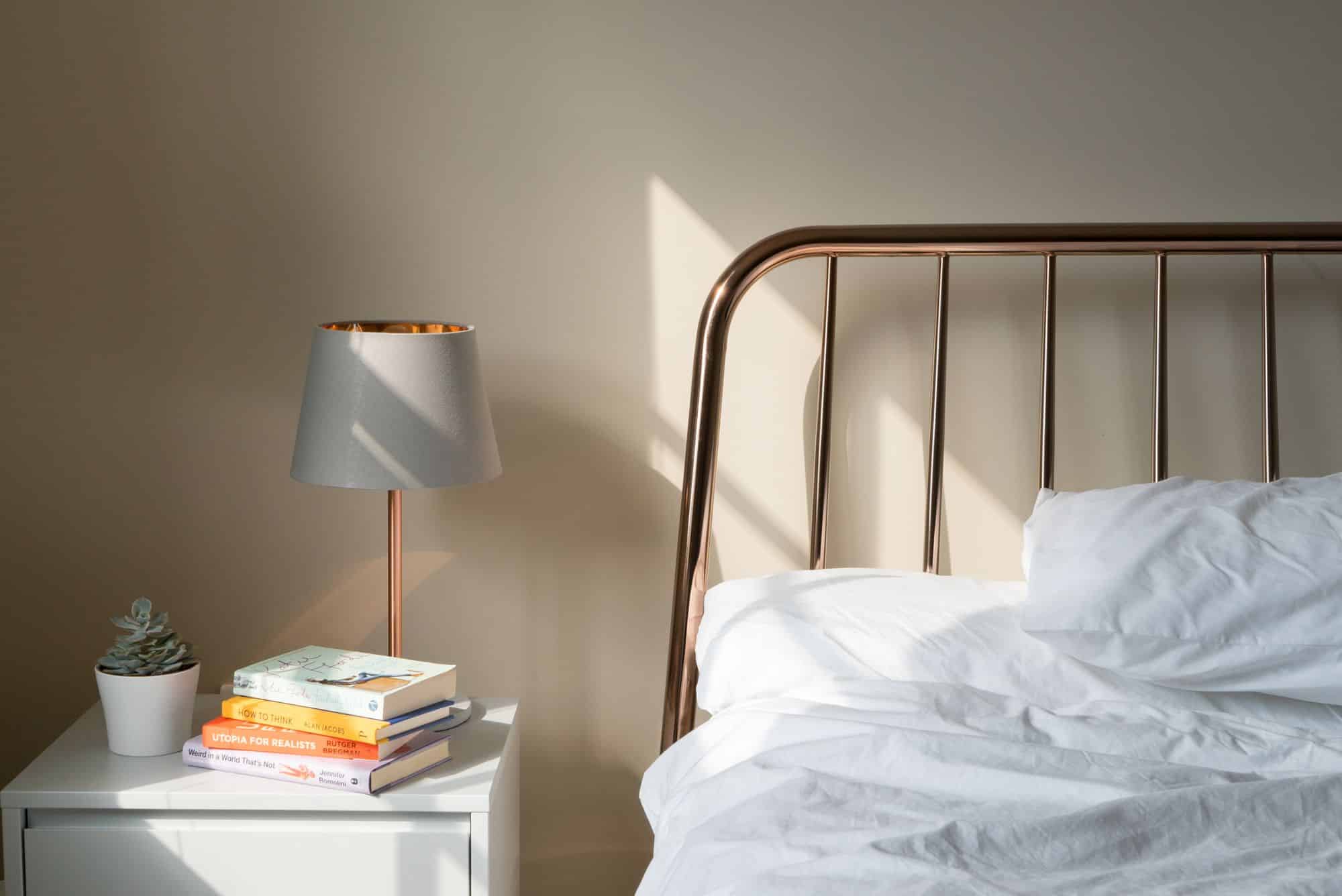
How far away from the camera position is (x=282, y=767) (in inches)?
51.3

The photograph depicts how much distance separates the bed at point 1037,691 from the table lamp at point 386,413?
0.33 m

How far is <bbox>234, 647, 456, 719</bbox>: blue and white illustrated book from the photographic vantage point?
1293 millimetres

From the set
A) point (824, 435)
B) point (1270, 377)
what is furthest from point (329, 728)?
point (1270, 377)

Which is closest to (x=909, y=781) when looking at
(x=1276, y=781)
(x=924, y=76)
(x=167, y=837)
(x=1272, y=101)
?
(x=1276, y=781)

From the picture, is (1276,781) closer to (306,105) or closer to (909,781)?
(909,781)

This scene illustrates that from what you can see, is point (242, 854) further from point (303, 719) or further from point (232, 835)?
point (303, 719)

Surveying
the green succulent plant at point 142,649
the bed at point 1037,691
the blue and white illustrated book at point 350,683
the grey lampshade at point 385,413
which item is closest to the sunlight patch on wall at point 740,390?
the bed at point 1037,691

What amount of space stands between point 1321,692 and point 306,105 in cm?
146

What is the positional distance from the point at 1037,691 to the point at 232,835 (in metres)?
0.90

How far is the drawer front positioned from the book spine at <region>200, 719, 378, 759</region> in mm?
74

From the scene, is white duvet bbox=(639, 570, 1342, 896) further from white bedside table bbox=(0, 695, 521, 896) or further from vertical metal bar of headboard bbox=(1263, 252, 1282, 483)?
vertical metal bar of headboard bbox=(1263, 252, 1282, 483)

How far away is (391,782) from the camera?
1.30 metres

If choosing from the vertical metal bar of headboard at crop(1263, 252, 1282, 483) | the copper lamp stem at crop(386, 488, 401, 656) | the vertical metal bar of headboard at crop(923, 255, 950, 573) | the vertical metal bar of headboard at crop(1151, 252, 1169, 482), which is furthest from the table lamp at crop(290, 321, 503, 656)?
the vertical metal bar of headboard at crop(1263, 252, 1282, 483)

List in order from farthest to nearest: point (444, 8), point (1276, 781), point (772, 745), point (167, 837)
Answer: point (444, 8)
point (167, 837)
point (772, 745)
point (1276, 781)
